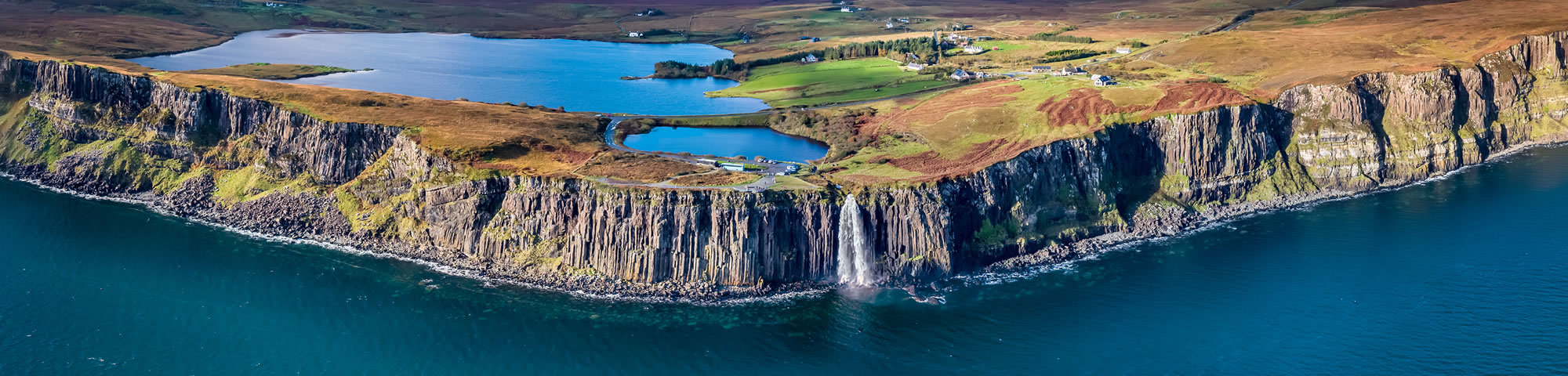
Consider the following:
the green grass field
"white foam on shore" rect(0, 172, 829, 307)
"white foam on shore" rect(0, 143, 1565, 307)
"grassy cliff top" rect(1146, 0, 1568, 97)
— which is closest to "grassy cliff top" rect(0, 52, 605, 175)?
"white foam on shore" rect(0, 172, 829, 307)

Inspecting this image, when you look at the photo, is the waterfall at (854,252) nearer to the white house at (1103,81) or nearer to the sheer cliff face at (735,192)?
the sheer cliff face at (735,192)

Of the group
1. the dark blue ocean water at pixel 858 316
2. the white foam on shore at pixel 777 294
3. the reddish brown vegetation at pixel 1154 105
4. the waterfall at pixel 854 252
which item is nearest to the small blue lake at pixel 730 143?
the waterfall at pixel 854 252

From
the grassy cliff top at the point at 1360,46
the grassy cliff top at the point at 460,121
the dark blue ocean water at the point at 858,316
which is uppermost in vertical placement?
the grassy cliff top at the point at 1360,46

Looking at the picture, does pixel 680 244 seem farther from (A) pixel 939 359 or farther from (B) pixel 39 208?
(B) pixel 39 208

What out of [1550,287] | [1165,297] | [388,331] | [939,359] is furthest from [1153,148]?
[388,331]

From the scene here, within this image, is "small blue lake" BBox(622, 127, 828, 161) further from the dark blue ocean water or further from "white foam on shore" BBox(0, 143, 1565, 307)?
the dark blue ocean water

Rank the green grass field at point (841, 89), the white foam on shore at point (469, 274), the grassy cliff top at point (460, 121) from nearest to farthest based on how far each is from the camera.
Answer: the white foam on shore at point (469, 274) → the grassy cliff top at point (460, 121) → the green grass field at point (841, 89)

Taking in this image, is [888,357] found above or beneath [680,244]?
beneath

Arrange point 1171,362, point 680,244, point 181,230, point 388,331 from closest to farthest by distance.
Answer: point 1171,362, point 388,331, point 680,244, point 181,230

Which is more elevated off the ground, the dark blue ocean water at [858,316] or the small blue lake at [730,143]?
the small blue lake at [730,143]
